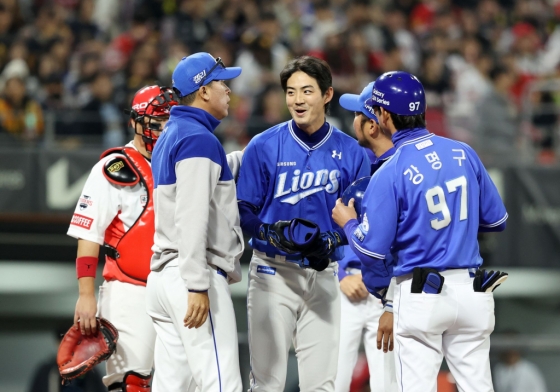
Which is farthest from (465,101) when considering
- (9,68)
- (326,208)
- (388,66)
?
(326,208)

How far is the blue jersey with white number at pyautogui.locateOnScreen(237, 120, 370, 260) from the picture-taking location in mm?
4352

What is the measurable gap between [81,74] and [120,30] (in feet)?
7.30

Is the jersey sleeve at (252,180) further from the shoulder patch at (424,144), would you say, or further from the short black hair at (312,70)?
the shoulder patch at (424,144)

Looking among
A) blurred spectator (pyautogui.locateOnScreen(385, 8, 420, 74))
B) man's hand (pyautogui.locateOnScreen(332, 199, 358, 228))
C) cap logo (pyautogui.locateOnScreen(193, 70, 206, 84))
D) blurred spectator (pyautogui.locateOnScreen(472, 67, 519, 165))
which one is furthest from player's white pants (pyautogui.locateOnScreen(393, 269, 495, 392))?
blurred spectator (pyautogui.locateOnScreen(385, 8, 420, 74))

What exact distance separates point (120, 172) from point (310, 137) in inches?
41.0

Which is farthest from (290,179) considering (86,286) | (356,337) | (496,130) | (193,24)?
(193,24)

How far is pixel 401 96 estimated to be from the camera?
155 inches

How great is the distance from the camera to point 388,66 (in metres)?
10.4

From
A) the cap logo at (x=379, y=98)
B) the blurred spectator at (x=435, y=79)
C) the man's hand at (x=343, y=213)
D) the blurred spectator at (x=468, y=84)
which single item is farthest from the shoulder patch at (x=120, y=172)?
the blurred spectator at (x=435, y=79)

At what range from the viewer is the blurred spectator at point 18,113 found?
8.66 metres

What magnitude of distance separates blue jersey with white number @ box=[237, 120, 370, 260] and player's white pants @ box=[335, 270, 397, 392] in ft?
2.01

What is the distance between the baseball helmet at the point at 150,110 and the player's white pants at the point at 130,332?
0.81m

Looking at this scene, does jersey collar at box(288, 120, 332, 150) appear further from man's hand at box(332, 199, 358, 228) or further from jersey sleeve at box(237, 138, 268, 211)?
man's hand at box(332, 199, 358, 228)

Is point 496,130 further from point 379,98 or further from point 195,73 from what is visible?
point 195,73
